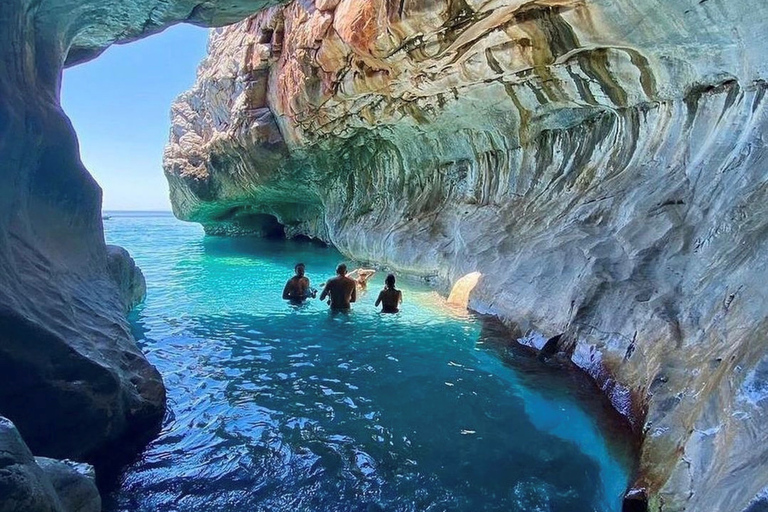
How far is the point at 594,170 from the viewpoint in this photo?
9.26m

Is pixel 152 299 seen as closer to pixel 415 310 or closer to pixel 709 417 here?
pixel 415 310

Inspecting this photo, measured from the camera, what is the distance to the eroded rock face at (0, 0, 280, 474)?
11.5 feet

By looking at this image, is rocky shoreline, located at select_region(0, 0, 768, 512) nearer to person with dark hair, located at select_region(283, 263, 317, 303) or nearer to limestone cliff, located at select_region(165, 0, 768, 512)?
limestone cliff, located at select_region(165, 0, 768, 512)

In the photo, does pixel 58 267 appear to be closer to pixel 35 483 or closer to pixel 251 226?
pixel 35 483

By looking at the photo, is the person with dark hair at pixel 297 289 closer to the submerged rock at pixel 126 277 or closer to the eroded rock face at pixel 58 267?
the submerged rock at pixel 126 277

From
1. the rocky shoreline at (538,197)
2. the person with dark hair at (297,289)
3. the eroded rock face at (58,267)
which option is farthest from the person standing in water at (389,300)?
the eroded rock face at (58,267)

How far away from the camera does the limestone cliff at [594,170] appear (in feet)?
12.7

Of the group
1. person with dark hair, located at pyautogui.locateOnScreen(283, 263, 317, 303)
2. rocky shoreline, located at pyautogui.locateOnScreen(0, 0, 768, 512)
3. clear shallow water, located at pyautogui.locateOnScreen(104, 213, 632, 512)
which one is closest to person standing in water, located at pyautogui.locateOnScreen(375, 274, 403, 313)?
clear shallow water, located at pyautogui.locateOnScreen(104, 213, 632, 512)

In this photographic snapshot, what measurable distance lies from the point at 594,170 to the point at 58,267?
824 cm

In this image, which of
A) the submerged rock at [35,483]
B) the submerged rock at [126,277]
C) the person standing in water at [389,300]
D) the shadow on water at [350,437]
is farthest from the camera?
the person standing in water at [389,300]

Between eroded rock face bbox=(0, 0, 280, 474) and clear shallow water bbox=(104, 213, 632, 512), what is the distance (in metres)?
0.53

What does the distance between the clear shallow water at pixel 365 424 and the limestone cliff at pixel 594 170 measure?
61cm

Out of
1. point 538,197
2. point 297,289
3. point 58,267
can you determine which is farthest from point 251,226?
point 58,267

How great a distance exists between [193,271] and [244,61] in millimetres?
7909
